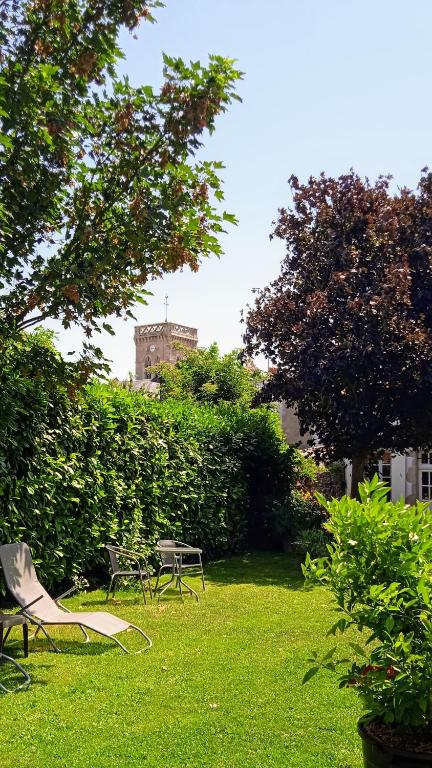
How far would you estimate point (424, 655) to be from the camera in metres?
3.12

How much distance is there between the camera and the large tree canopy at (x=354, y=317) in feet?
41.5

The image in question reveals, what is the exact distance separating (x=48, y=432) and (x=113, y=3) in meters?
5.06

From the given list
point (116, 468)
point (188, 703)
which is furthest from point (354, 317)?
point (188, 703)

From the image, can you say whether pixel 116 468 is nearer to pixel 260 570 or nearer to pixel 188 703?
pixel 260 570

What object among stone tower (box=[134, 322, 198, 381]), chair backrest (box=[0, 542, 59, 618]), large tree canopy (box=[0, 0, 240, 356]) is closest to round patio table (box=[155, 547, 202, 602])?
chair backrest (box=[0, 542, 59, 618])

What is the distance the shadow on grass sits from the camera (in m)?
11.3

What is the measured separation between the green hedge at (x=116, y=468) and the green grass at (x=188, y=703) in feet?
5.41

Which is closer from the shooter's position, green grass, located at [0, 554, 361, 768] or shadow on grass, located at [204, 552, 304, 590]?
green grass, located at [0, 554, 361, 768]

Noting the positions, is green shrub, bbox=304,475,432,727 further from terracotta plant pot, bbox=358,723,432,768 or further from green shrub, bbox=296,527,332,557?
green shrub, bbox=296,527,332,557

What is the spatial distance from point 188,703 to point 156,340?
367ft

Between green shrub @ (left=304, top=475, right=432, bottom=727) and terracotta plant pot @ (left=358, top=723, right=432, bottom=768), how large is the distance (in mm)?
115

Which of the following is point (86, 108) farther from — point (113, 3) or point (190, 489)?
point (190, 489)

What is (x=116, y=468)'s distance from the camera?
10.6 meters

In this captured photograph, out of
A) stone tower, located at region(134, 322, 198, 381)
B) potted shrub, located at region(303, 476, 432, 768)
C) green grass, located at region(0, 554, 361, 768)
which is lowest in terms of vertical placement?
green grass, located at region(0, 554, 361, 768)
